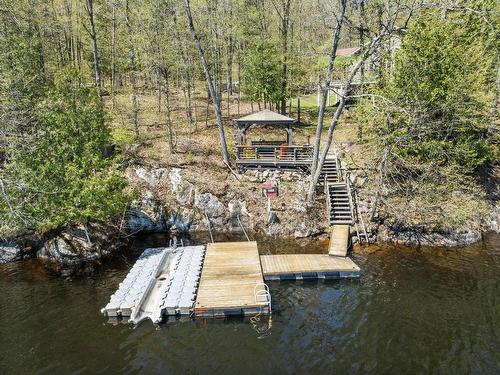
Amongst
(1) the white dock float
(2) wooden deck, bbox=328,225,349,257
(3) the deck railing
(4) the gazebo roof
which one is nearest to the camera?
(1) the white dock float

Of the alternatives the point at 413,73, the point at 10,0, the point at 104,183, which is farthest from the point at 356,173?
the point at 10,0

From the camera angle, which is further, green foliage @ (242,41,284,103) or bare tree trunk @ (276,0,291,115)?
green foliage @ (242,41,284,103)

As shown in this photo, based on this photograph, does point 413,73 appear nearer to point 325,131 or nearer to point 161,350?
point 325,131

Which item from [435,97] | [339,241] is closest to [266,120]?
[339,241]

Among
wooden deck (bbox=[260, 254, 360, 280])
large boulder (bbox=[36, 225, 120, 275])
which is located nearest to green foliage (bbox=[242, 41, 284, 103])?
wooden deck (bbox=[260, 254, 360, 280])

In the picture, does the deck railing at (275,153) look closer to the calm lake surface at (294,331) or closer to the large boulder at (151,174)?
the large boulder at (151,174)

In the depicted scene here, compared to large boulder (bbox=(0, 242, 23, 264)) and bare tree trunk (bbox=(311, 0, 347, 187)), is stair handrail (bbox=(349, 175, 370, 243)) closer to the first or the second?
Answer: bare tree trunk (bbox=(311, 0, 347, 187))

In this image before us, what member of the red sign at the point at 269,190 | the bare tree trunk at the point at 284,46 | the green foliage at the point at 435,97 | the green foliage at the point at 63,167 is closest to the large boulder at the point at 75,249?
the green foliage at the point at 63,167
